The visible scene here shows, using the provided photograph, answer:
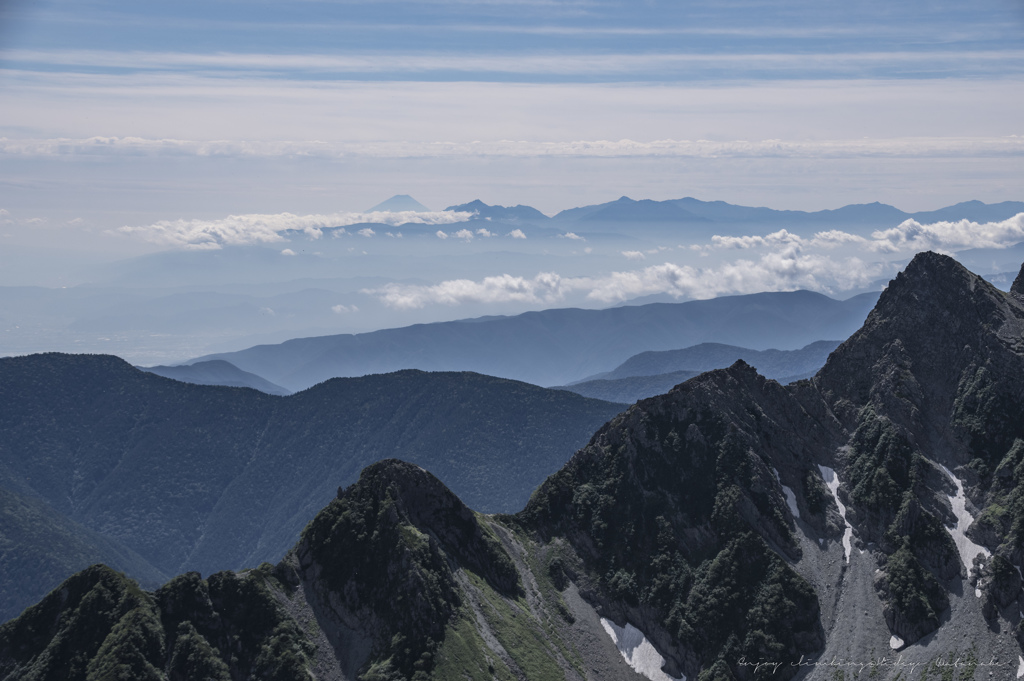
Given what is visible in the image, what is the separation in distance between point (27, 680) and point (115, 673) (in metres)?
19.1

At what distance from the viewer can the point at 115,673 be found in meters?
196

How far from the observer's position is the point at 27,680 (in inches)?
7864
